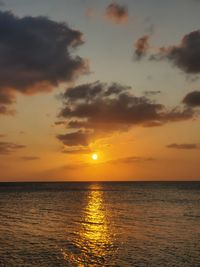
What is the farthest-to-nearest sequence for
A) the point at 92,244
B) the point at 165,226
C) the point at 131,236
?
the point at 165,226
the point at 131,236
the point at 92,244

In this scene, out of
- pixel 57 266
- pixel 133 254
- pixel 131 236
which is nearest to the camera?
pixel 57 266

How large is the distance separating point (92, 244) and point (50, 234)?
290 inches

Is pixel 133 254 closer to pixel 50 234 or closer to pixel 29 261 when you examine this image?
pixel 29 261

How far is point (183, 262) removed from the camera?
30.1 meters

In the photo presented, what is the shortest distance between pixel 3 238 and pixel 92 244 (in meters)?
9.91

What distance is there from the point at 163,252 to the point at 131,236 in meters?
8.90

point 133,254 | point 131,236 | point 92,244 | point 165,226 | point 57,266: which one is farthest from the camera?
point 165,226

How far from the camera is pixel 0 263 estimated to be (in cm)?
2973

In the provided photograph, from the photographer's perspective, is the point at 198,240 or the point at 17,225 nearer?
the point at 198,240

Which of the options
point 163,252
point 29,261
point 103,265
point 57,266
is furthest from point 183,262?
point 29,261

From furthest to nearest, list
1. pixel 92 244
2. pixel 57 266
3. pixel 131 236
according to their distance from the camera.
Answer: pixel 131 236
pixel 92 244
pixel 57 266

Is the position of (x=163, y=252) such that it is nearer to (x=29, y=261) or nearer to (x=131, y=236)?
(x=131, y=236)

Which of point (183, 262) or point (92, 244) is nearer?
point (183, 262)

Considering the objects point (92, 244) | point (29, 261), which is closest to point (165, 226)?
point (92, 244)
